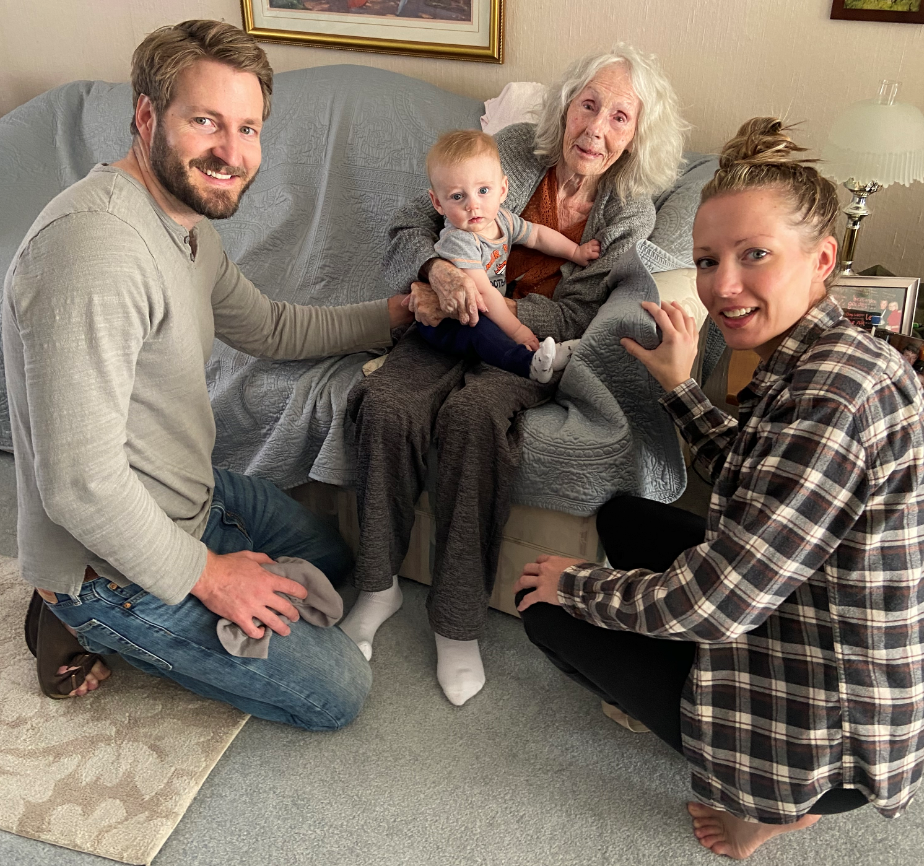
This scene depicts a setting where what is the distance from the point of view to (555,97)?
1931mm

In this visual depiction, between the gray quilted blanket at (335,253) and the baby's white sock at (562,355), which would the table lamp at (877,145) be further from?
the baby's white sock at (562,355)

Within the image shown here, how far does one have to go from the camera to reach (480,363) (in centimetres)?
183

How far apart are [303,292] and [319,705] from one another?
1169mm

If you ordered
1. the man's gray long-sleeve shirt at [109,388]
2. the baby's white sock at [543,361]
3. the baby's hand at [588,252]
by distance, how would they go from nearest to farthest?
the man's gray long-sleeve shirt at [109,388], the baby's white sock at [543,361], the baby's hand at [588,252]

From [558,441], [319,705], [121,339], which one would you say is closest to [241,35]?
[121,339]

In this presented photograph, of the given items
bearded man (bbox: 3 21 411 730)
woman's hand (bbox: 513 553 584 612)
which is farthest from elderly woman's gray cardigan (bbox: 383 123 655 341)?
woman's hand (bbox: 513 553 584 612)

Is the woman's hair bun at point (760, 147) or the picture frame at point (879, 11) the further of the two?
the picture frame at point (879, 11)

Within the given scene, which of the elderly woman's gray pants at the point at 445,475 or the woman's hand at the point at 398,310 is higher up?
the woman's hand at the point at 398,310

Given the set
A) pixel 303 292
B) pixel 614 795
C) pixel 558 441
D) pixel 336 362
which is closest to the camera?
pixel 614 795

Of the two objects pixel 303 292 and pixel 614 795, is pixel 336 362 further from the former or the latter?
pixel 614 795

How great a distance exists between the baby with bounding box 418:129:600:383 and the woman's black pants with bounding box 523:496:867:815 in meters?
0.40

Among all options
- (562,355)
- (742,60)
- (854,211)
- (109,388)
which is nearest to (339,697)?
(109,388)

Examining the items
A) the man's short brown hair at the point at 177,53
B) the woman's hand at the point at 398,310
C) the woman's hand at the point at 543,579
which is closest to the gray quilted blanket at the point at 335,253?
the woman's hand at the point at 398,310

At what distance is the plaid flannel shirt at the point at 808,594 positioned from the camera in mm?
991
